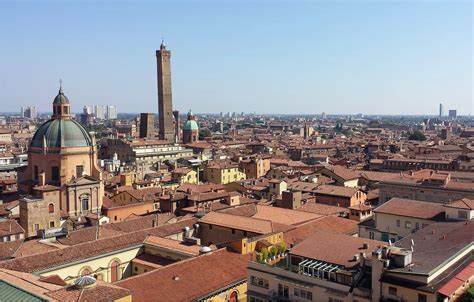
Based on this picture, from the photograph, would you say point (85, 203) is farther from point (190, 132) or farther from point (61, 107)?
point (190, 132)

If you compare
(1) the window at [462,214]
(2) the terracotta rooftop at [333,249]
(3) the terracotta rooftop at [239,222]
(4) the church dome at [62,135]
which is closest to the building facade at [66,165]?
(4) the church dome at [62,135]

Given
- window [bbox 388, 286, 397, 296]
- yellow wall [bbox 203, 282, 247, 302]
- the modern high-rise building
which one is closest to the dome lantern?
yellow wall [bbox 203, 282, 247, 302]

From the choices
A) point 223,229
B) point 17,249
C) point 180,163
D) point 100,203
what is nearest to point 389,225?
point 223,229

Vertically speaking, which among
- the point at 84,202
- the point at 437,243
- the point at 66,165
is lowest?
the point at 84,202

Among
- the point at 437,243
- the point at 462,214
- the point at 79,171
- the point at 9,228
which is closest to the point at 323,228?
the point at 462,214

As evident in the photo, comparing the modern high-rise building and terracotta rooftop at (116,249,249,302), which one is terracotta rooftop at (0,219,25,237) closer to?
terracotta rooftop at (116,249,249,302)

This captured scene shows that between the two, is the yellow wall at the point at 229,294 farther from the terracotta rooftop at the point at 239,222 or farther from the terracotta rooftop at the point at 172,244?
the terracotta rooftop at the point at 239,222
